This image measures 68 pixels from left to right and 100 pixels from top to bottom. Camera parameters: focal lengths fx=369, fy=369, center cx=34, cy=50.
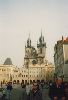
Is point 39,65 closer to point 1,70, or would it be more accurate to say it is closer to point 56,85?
point 1,70

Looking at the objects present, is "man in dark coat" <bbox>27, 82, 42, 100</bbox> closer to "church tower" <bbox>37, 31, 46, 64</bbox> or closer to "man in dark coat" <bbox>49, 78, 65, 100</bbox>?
"man in dark coat" <bbox>49, 78, 65, 100</bbox>

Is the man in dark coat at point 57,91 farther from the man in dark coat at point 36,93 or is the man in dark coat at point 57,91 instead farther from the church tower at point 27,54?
the church tower at point 27,54

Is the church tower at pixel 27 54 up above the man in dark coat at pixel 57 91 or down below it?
above

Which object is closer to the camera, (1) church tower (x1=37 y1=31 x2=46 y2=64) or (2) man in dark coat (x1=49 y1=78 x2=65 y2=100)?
(2) man in dark coat (x1=49 y1=78 x2=65 y2=100)

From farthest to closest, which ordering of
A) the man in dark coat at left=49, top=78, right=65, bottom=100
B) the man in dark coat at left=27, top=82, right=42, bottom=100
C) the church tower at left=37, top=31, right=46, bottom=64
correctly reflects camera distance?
the church tower at left=37, top=31, right=46, bottom=64 < the man in dark coat at left=27, top=82, right=42, bottom=100 < the man in dark coat at left=49, top=78, right=65, bottom=100

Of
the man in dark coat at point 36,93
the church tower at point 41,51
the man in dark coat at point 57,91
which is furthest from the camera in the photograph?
the church tower at point 41,51

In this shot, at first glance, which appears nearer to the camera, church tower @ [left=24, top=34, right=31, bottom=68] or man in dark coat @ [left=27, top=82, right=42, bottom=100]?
man in dark coat @ [left=27, top=82, right=42, bottom=100]

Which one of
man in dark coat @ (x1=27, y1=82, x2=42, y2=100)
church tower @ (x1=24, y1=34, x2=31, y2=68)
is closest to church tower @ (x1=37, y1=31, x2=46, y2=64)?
church tower @ (x1=24, y1=34, x2=31, y2=68)

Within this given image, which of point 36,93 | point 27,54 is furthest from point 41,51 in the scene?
point 36,93

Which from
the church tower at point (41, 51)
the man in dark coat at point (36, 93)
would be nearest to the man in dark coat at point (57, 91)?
the man in dark coat at point (36, 93)

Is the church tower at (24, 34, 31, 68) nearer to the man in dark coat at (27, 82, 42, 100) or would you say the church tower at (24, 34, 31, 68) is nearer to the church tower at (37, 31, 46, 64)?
the church tower at (37, 31, 46, 64)

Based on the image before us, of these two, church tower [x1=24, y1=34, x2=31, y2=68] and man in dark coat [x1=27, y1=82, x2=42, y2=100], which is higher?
church tower [x1=24, y1=34, x2=31, y2=68]

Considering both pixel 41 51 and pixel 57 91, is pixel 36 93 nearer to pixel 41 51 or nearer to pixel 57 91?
pixel 57 91

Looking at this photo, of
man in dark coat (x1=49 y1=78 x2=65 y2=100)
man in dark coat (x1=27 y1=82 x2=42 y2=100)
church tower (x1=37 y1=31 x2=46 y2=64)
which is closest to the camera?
man in dark coat (x1=49 y1=78 x2=65 y2=100)
